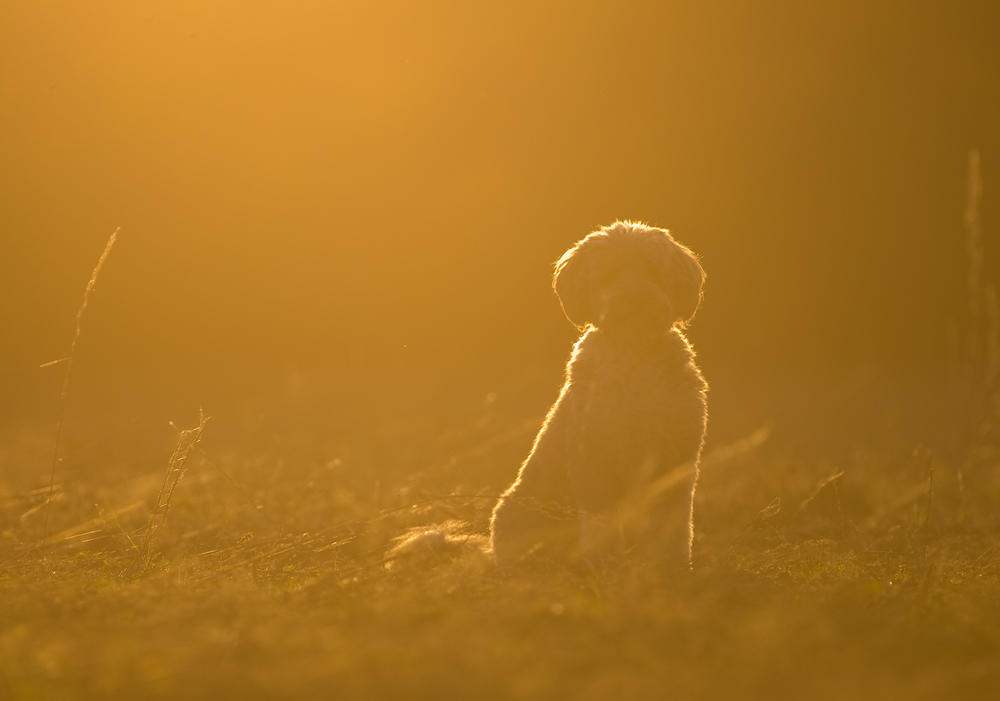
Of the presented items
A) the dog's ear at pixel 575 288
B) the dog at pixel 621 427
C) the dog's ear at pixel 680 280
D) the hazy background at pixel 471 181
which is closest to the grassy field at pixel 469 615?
the dog at pixel 621 427

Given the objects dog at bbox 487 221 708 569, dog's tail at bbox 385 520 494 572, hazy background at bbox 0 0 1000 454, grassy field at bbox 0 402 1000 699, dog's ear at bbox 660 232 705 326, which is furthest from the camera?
hazy background at bbox 0 0 1000 454

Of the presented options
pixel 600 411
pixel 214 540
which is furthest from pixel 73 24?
pixel 600 411

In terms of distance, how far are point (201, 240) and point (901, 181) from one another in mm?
13970

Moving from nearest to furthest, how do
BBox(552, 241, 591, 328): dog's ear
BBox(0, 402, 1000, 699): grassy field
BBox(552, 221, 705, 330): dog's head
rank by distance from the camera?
BBox(0, 402, 1000, 699): grassy field, BBox(552, 221, 705, 330): dog's head, BBox(552, 241, 591, 328): dog's ear

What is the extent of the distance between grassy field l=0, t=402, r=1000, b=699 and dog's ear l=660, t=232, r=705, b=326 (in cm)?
114

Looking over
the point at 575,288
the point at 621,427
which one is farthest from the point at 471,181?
the point at 621,427

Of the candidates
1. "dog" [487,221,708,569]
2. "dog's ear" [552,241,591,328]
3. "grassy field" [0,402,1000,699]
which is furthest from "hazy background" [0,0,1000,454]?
"dog" [487,221,708,569]

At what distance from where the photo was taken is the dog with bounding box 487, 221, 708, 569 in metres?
4.56

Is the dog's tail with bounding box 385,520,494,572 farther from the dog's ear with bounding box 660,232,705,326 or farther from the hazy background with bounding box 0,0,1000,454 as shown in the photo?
the hazy background with bounding box 0,0,1000,454

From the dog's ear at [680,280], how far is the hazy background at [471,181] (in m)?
8.76

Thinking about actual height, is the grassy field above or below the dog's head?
below

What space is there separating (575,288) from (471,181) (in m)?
13.4

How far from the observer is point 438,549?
4730mm

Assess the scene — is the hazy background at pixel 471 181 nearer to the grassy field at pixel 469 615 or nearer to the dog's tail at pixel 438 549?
the grassy field at pixel 469 615
